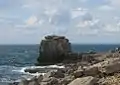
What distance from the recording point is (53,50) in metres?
90.3

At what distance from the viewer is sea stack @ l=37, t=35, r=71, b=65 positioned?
295 ft

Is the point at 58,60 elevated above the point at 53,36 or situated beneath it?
situated beneath

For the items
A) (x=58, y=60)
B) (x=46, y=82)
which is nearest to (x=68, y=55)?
(x=58, y=60)

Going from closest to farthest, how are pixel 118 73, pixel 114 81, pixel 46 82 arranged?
pixel 114 81 → pixel 118 73 → pixel 46 82

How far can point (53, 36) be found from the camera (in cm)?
9319

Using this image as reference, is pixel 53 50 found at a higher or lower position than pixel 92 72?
lower

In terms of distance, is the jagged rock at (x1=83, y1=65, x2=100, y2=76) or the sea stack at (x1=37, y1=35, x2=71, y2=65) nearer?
the jagged rock at (x1=83, y1=65, x2=100, y2=76)

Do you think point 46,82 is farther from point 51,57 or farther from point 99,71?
point 51,57

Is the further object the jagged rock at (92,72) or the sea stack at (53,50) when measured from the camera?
the sea stack at (53,50)

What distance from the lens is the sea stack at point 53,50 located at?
295ft

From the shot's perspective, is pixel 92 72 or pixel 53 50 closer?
pixel 92 72

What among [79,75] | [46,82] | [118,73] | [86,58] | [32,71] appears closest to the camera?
[118,73]

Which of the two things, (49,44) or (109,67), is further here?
(49,44)

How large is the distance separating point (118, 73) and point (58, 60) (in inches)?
2646
